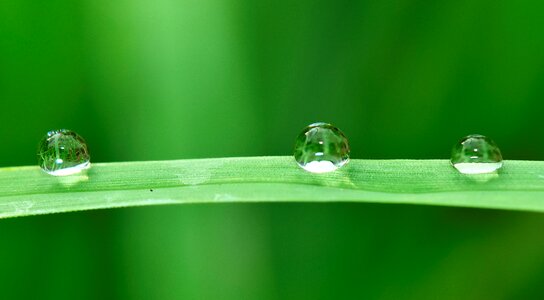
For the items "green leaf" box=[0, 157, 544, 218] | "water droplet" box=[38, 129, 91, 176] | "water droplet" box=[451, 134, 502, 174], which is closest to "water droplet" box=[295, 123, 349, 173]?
"green leaf" box=[0, 157, 544, 218]

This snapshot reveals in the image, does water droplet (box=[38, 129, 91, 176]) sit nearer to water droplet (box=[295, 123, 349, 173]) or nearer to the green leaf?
the green leaf

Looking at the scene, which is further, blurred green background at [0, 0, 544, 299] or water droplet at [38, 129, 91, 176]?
blurred green background at [0, 0, 544, 299]

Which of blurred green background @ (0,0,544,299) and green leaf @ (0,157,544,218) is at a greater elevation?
blurred green background @ (0,0,544,299)

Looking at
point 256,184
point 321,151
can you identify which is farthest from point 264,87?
point 256,184

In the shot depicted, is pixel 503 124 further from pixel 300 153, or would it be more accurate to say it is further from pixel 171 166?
pixel 171 166

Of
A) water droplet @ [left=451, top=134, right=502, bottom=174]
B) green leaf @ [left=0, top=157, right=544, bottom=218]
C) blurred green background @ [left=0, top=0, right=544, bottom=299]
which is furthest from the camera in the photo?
blurred green background @ [left=0, top=0, right=544, bottom=299]

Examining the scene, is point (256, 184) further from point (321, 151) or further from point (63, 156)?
point (63, 156)
